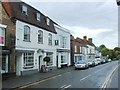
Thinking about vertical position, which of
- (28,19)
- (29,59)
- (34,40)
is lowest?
(29,59)

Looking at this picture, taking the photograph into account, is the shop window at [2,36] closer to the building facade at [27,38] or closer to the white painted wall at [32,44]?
the building facade at [27,38]

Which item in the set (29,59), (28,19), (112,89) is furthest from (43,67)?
(112,89)

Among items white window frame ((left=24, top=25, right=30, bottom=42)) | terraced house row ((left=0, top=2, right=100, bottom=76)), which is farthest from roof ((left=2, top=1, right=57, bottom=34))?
white window frame ((left=24, top=25, right=30, bottom=42))

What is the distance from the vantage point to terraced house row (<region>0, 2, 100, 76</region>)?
23.1 m

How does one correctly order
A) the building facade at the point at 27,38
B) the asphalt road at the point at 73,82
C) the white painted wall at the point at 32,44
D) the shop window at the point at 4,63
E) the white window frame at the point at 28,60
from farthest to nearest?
the white window frame at the point at 28,60, the white painted wall at the point at 32,44, the building facade at the point at 27,38, the shop window at the point at 4,63, the asphalt road at the point at 73,82

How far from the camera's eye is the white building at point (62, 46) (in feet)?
134

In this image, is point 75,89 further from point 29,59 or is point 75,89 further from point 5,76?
point 29,59

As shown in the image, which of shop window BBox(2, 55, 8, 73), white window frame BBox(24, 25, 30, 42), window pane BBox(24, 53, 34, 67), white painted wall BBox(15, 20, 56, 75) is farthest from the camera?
white window frame BBox(24, 25, 30, 42)

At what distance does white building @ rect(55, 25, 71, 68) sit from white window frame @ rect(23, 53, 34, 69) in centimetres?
1062

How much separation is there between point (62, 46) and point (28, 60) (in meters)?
16.6

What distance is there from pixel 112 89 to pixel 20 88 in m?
5.88

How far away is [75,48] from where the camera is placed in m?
56.5

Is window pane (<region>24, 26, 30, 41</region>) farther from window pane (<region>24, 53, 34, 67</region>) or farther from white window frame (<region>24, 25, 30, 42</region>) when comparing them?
window pane (<region>24, 53, 34, 67</region>)

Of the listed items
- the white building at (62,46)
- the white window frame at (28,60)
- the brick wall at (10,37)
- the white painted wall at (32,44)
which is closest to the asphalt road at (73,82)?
the brick wall at (10,37)
